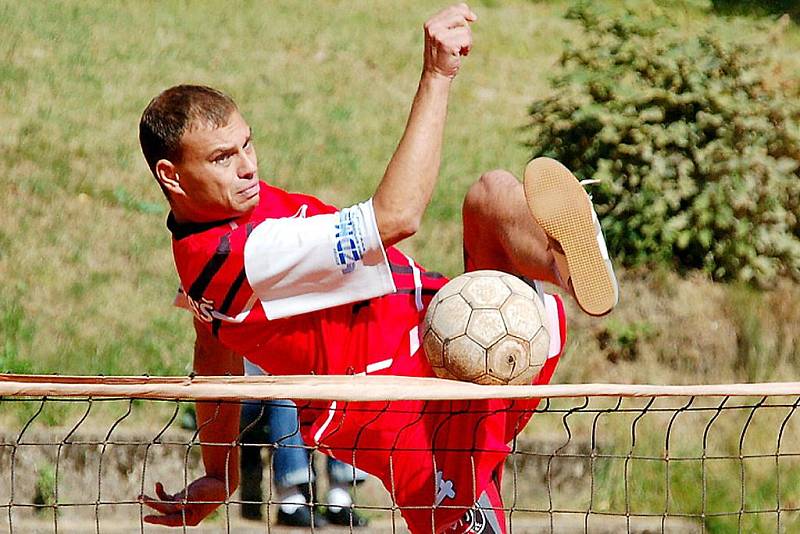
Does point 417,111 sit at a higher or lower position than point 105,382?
higher

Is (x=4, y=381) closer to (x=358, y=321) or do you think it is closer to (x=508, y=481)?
(x=358, y=321)

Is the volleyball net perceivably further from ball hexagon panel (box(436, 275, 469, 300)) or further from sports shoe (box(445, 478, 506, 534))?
ball hexagon panel (box(436, 275, 469, 300))

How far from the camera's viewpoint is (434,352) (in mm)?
4406

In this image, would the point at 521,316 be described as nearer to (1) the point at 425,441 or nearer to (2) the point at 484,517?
(1) the point at 425,441

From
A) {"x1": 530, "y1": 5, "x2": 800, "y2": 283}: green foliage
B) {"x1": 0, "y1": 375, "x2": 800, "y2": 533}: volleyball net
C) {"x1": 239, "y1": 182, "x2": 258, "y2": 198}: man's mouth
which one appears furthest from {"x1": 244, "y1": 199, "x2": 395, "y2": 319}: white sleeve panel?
{"x1": 530, "y1": 5, "x2": 800, "y2": 283}: green foliage

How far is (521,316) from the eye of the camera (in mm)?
4414

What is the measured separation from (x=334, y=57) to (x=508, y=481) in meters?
5.13

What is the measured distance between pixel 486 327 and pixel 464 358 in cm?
12

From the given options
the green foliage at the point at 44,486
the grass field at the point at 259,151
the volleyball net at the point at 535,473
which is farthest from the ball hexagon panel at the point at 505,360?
the grass field at the point at 259,151

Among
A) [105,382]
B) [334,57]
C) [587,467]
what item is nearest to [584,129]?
[587,467]

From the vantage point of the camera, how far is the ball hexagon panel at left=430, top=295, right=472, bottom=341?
14.2ft

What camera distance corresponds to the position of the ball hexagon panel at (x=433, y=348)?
4.37 metres

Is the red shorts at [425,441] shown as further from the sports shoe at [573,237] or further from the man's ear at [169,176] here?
the man's ear at [169,176]

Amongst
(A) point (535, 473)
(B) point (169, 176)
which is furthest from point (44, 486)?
(B) point (169, 176)
